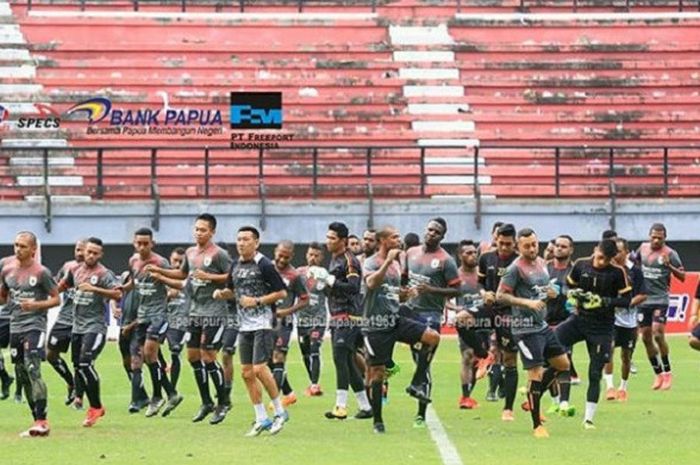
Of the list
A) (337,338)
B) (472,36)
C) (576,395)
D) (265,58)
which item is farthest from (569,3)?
(337,338)

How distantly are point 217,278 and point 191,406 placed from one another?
10.9ft

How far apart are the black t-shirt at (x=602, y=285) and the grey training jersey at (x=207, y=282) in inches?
148

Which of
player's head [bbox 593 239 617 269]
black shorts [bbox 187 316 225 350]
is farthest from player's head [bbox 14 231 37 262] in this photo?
player's head [bbox 593 239 617 269]

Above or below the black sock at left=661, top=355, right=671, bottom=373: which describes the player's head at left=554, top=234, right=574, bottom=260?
above

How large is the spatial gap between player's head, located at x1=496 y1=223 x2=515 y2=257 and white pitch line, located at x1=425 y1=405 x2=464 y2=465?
6.65ft

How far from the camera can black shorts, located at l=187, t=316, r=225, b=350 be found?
803 inches

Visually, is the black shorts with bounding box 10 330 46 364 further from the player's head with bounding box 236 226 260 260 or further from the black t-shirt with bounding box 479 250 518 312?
the black t-shirt with bounding box 479 250 518 312

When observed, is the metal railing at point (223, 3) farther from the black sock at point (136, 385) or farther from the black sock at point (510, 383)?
the black sock at point (510, 383)

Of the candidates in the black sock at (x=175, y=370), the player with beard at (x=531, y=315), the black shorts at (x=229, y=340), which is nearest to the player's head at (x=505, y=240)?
the player with beard at (x=531, y=315)

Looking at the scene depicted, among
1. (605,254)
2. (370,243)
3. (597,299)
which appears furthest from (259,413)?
(370,243)

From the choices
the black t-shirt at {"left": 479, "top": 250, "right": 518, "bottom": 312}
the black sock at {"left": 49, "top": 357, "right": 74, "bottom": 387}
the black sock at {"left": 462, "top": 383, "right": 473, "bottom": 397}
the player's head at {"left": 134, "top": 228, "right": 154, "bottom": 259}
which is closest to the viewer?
the player's head at {"left": 134, "top": 228, "right": 154, "bottom": 259}

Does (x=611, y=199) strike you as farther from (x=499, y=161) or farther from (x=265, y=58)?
(x=265, y=58)

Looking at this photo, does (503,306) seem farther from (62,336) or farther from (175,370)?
(62,336)

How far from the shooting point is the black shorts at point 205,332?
20.4 metres
